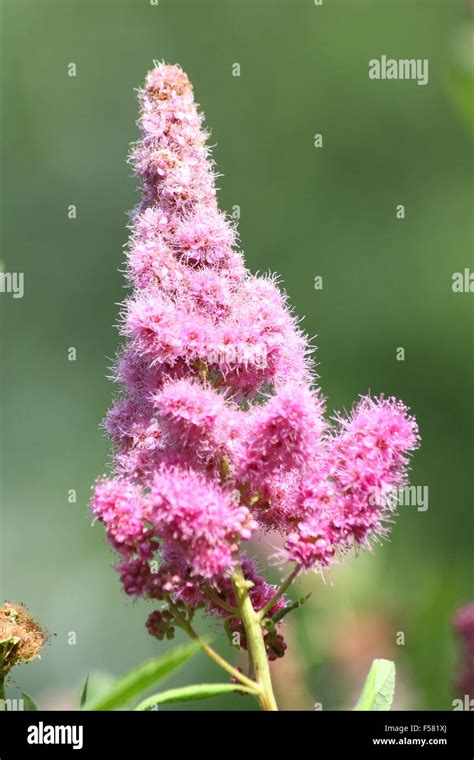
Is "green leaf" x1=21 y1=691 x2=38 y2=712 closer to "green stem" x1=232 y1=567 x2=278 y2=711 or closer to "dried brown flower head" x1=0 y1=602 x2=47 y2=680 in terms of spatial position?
"dried brown flower head" x1=0 y1=602 x2=47 y2=680

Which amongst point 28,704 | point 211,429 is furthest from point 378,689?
point 28,704

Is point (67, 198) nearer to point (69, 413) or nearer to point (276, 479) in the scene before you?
point (69, 413)

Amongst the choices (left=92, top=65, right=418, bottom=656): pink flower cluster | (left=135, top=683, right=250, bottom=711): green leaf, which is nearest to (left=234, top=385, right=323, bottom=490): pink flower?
(left=92, top=65, right=418, bottom=656): pink flower cluster

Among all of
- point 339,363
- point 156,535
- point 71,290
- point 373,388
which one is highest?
point 71,290

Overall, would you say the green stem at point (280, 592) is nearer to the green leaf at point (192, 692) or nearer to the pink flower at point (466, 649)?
the green leaf at point (192, 692)

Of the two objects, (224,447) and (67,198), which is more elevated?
(67,198)

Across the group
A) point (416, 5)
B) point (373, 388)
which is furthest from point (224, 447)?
point (416, 5)

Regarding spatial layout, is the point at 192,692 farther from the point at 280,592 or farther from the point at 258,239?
the point at 258,239
